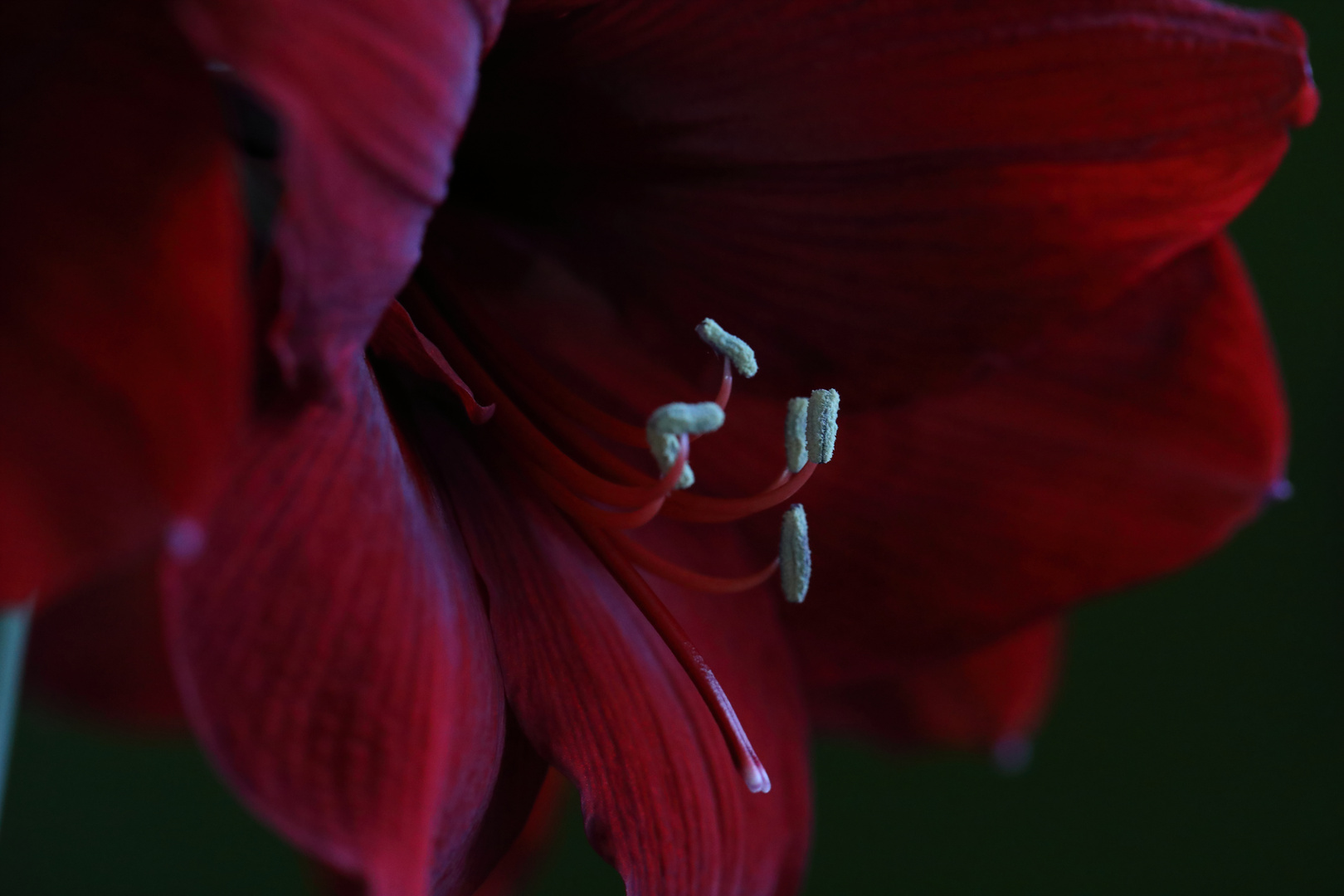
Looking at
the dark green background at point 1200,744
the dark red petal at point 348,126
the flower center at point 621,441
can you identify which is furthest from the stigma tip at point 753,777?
the dark green background at point 1200,744

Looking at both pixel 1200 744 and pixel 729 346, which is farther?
pixel 1200 744

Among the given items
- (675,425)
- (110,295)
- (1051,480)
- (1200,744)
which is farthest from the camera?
(1200,744)

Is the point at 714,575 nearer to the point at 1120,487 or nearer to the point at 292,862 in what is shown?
the point at 1120,487

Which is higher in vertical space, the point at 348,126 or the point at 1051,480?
the point at 348,126

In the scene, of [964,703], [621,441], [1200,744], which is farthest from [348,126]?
[1200,744]

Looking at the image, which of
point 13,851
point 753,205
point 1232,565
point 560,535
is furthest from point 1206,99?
point 13,851

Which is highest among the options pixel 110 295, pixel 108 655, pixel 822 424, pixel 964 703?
pixel 110 295

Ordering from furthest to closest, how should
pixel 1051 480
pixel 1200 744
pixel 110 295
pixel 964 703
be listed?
pixel 1200 744 → pixel 964 703 → pixel 1051 480 → pixel 110 295

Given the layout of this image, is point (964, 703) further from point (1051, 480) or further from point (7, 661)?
point (7, 661)
